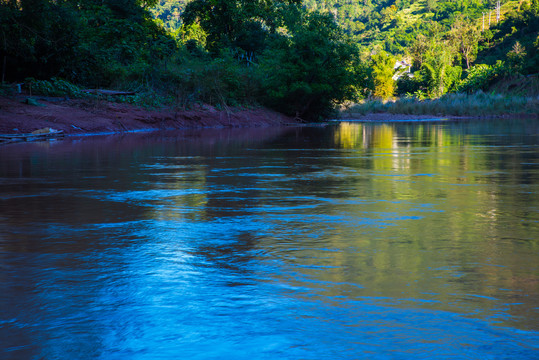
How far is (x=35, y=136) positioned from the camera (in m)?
20.7

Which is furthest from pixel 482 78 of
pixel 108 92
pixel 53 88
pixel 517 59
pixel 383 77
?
pixel 53 88

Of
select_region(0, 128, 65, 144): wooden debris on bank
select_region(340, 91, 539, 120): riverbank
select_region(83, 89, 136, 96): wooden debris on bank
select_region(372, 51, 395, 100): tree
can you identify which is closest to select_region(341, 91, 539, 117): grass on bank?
select_region(340, 91, 539, 120): riverbank

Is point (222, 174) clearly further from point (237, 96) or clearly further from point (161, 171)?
point (237, 96)

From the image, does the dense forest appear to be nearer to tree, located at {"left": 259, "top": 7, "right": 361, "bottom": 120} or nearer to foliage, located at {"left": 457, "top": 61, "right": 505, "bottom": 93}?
tree, located at {"left": 259, "top": 7, "right": 361, "bottom": 120}

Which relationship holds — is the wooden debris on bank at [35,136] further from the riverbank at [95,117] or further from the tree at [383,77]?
the tree at [383,77]

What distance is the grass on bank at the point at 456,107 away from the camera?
52125mm

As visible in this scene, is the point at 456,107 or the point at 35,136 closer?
the point at 35,136

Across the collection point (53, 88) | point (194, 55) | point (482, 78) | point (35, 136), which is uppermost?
point (482, 78)

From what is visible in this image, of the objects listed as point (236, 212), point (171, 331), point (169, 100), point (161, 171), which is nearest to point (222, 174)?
point (161, 171)

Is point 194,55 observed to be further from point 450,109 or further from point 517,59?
point 517,59

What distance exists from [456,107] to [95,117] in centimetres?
3515

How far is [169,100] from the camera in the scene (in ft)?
102

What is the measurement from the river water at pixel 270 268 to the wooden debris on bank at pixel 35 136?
10877mm

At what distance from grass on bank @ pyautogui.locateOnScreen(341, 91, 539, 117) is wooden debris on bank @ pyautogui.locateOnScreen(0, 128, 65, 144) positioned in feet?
108
